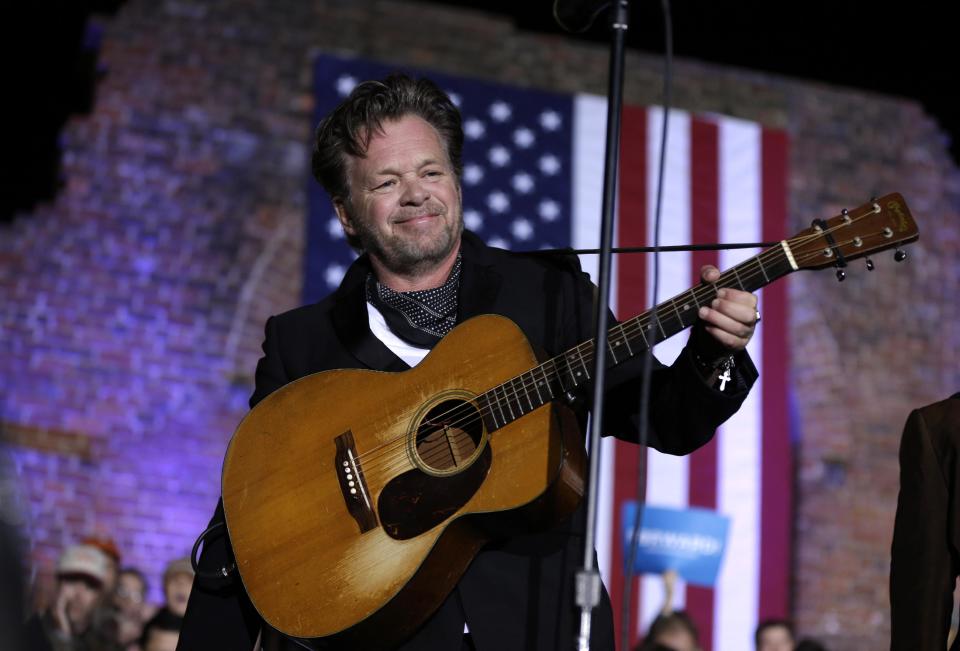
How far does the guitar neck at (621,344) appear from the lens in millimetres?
2615

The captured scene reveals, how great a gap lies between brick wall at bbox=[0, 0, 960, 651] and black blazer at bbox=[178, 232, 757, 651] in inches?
196

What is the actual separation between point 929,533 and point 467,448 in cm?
105

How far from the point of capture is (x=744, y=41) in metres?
9.63

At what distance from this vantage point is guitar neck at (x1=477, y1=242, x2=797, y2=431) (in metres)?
2.62

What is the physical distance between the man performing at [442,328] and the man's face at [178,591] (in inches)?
157

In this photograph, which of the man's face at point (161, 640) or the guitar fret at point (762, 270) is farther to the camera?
the man's face at point (161, 640)

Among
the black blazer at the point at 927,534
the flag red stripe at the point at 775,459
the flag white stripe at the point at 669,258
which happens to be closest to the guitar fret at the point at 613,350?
the black blazer at the point at 927,534

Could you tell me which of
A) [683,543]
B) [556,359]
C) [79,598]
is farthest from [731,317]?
[683,543]

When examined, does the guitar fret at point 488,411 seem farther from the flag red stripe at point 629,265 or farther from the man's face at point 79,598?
the flag red stripe at point 629,265

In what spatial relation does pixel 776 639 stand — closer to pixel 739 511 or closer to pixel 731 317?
pixel 739 511

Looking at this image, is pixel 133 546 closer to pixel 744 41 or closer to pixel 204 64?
pixel 204 64

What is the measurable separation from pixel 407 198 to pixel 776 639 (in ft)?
Result: 16.8

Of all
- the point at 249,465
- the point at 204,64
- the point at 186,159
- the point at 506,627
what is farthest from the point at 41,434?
the point at 506,627

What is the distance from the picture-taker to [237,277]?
26.9 ft
